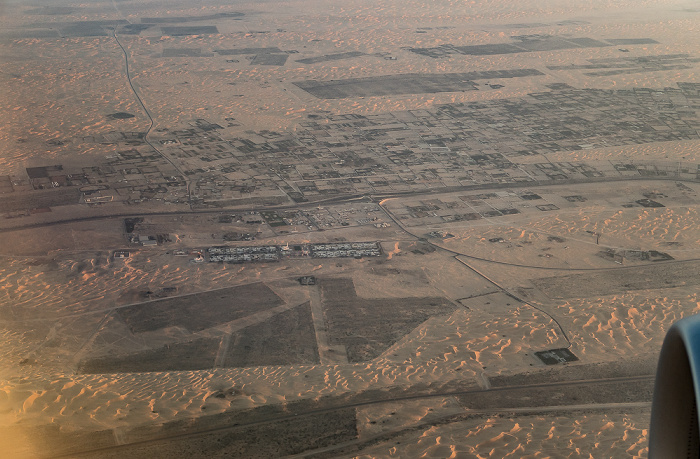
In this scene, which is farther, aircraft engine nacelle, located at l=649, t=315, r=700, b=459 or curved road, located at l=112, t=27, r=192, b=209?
curved road, located at l=112, t=27, r=192, b=209

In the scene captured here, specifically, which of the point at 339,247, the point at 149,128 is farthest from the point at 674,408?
the point at 149,128

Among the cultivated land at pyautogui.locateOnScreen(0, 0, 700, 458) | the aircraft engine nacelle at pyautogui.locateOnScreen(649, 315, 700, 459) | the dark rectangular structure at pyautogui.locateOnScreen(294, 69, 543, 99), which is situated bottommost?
the cultivated land at pyautogui.locateOnScreen(0, 0, 700, 458)

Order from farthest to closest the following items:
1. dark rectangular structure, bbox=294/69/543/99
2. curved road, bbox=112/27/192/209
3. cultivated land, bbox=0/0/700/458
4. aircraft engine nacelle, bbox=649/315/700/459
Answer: dark rectangular structure, bbox=294/69/543/99, curved road, bbox=112/27/192/209, cultivated land, bbox=0/0/700/458, aircraft engine nacelle, bbox=649/315/700/459

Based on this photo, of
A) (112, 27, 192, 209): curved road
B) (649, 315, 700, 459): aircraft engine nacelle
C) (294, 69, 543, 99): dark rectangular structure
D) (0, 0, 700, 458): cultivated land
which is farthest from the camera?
(294, 69, 543, 99): dark rectangular structure

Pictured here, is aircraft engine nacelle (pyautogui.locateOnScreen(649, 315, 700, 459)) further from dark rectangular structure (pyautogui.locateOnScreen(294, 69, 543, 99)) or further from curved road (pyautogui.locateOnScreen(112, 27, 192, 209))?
dark rectangular structure (pyautogui.locateOnScreen(294, 69, 543, 99))

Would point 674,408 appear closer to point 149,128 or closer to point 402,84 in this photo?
point 149,128

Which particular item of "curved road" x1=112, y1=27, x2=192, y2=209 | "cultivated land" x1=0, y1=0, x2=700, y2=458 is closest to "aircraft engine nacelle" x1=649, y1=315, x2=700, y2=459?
"cultivated land" x1=0, y1=0, x2=700, y2=458

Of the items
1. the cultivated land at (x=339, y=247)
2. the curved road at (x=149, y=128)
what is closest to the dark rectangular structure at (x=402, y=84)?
the cultivated land at (x=339, y=247)

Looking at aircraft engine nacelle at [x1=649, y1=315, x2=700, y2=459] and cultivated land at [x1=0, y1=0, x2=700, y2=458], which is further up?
aircraft engine nacelle at [x1=649, y1=315, x2=700, y2=459]
